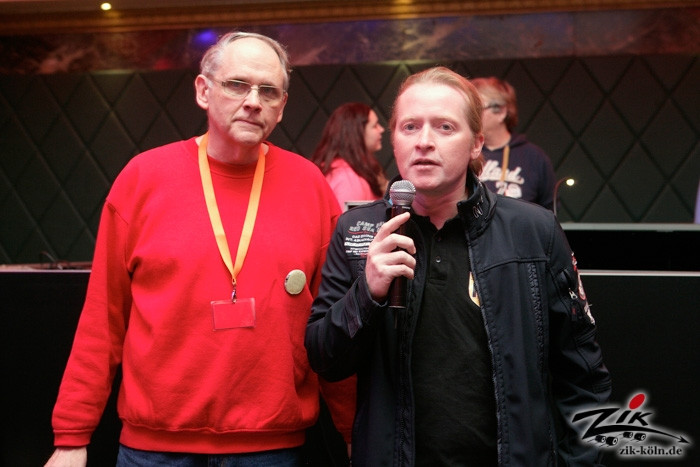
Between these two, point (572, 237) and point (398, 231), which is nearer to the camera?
point (398, 231)

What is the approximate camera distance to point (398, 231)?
127 centimetres

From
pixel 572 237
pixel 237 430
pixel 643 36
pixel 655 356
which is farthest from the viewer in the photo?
pixel 643 36

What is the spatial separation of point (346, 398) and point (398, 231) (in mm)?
482

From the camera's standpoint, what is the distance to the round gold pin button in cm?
148

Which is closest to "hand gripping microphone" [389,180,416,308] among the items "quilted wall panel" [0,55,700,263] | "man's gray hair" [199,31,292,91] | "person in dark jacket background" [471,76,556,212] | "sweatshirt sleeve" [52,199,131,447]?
"man's gray hair" [199,31,292,91]

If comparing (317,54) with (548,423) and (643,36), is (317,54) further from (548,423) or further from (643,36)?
(548,423)

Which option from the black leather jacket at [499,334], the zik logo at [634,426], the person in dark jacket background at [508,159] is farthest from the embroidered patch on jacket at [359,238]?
the person in dark jacket background at [508,159]

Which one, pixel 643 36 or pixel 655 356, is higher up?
pixel 643 36

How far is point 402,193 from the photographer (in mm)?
1279

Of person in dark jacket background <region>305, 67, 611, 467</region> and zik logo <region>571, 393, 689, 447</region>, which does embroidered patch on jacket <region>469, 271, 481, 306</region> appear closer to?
person in dark jacket background <region>305, 67, 611, 467</region>

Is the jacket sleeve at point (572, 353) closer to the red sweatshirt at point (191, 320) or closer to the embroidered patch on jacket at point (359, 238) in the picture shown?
the embroidered patch on jacket at point (359, 238)

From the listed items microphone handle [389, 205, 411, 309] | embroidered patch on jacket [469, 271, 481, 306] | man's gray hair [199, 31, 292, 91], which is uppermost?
man's gray hair [199, 31, 292, 91]

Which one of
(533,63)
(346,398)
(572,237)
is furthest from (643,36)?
(346,398)

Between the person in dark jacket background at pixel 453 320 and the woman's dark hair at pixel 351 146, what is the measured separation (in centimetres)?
170
